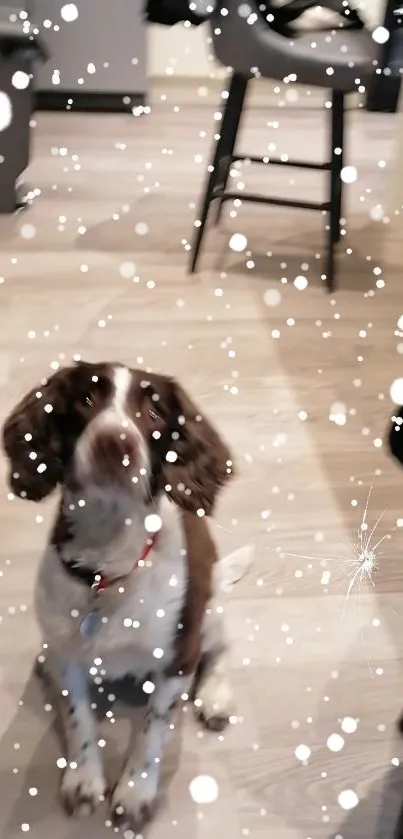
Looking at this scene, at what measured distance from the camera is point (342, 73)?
2232 millimetres

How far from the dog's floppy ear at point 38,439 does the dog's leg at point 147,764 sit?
0.33 meters

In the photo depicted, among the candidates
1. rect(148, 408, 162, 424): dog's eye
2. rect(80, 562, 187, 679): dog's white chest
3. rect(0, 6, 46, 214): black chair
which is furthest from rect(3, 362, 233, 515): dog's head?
rect(0, 6, 46, 214): black chair

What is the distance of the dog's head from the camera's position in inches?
41.4

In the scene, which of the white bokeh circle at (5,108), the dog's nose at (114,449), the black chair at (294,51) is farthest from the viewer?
the white bokeh circle at (5,108)

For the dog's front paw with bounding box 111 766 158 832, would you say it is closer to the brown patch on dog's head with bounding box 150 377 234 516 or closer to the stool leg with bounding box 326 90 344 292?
the brown patch on dog's head with bounding box 150 377 234 516

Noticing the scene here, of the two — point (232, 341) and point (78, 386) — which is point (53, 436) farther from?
point (232, 341)

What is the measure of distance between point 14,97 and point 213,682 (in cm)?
210

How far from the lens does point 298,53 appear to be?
2.21 m

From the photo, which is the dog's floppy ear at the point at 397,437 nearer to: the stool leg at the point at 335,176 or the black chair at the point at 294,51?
the black chair at the point at 294,51

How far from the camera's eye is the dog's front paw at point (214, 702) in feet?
4.38

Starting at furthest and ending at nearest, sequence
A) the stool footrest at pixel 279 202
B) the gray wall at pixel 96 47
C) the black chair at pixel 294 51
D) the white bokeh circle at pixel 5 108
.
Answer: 1. the gray wall at pixel 96 47
2. the white bokeh circle at pixel 5 108
3. the stool footrest at pixel 279 202
4. the black chair at pixel 294 51

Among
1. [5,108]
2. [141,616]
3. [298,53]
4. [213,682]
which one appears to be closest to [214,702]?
[213,682]

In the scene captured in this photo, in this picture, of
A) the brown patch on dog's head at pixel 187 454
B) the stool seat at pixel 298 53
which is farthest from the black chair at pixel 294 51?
the brown patch on dog's head at pixel 187 454

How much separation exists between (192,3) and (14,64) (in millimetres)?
725
